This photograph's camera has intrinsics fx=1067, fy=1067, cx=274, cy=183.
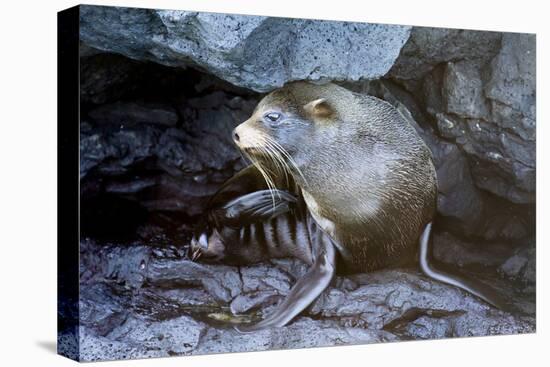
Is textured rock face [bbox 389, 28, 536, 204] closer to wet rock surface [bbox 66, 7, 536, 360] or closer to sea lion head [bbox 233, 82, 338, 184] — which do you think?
wet rock surface [bbox 66, 7, 536, 360]

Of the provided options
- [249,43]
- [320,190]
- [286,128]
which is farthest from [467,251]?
[249,43]

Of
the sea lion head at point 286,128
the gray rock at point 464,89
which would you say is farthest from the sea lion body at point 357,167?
the gray rock at point 464,89

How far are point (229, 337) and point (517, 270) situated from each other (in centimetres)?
225

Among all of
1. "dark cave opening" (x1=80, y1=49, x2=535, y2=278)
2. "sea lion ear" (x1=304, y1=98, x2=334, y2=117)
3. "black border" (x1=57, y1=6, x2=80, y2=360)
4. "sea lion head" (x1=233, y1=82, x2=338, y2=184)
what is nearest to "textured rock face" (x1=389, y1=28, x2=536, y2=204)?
"sea lion ear" (x1=304, y1=98, x2=334, y2=117)

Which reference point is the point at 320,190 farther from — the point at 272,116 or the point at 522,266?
the point at 522,266

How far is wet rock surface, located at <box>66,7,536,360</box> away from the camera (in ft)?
20.6

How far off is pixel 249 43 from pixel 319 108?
634mm

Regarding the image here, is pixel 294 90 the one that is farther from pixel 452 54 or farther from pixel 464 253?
pixel 464 253

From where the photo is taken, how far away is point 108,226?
20.6ft

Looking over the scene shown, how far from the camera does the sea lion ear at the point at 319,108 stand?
6723 mm

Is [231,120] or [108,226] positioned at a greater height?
[231,120]

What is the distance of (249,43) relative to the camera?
648cm

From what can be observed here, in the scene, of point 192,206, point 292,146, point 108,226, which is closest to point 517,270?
point 292,146

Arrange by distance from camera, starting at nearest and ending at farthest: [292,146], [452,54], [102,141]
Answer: [102,141] < [292,146] < [452,54]
